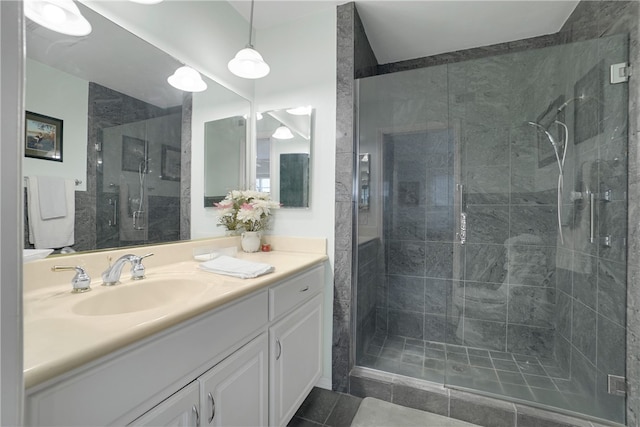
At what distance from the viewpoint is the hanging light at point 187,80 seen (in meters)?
1.49

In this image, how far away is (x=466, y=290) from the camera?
81.7 inches

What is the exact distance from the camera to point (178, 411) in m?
0.78

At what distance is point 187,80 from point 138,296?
3.83ft

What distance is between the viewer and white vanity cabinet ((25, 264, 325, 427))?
0.57 m

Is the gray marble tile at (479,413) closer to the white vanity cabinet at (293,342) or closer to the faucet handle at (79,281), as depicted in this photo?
the white vanity cabinet at (293,342)

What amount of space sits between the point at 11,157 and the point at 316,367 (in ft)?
5.53

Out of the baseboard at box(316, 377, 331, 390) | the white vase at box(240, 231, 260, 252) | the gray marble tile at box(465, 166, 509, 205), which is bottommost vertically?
the baseboard at box(316, 377, 331, 390)

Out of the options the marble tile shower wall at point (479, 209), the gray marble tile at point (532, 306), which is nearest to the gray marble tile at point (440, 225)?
the marble tile shower wall at point (479, 209)

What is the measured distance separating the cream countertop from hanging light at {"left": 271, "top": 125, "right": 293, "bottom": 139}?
86 cm

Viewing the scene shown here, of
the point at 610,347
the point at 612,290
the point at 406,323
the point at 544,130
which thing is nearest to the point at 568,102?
the point at 544,130

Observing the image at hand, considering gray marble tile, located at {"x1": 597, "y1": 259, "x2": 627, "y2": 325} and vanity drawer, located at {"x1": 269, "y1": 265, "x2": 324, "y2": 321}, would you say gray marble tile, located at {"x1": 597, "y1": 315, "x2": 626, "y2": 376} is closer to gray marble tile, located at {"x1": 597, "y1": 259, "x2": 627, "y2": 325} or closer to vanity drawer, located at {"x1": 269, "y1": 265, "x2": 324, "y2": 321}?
gray marble tile, located at {"x1": 597, "y1": 259, "x2": 627, "y2": 325}

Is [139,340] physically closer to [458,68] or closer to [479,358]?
[479,358]

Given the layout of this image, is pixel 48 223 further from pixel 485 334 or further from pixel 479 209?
pixel 485 334

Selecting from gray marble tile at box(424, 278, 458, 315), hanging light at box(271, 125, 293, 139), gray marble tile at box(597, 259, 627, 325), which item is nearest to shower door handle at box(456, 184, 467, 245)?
gray marble tile at box(424, 278, 458, 315)
